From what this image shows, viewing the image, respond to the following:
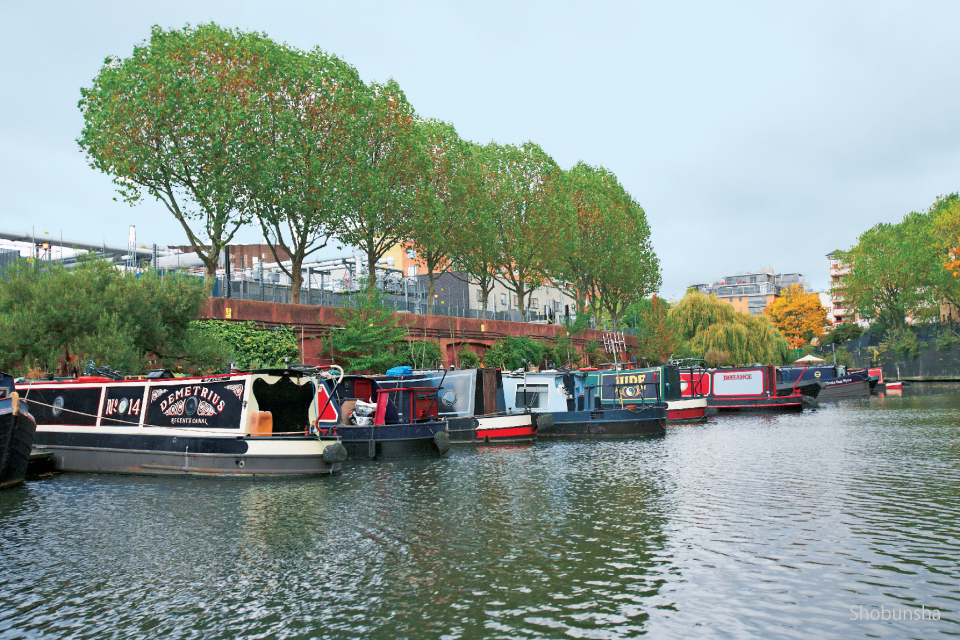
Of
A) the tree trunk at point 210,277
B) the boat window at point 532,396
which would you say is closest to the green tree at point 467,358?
the boat window at point 532,396

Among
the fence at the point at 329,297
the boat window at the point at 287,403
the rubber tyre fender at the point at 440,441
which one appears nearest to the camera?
the boat window at the point at 287,403

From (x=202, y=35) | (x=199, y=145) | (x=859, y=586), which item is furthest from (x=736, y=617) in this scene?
(x=202, y=35)

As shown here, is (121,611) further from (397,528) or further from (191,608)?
(397,528)

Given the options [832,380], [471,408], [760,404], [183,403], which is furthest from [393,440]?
[832,380]

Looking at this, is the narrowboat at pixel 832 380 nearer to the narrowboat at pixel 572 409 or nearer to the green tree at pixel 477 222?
the green tree at pixel 477 222

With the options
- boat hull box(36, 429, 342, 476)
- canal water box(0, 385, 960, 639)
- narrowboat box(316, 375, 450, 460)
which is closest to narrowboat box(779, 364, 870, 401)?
narrowboat box(316, 375, 450, 460)

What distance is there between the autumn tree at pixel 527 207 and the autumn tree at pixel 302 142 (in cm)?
1599

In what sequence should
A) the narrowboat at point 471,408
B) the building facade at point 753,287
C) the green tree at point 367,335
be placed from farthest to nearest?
1. the building facade at point 753,287
2. the green tree at point 367,335
3. the narrowboat at point 471,408

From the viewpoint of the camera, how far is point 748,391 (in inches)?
1689

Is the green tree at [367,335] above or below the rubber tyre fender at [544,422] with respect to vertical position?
above

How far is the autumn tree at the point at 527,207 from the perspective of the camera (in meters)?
48.7

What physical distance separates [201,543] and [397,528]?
3049 millimetres

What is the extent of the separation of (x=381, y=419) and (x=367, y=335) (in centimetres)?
1150

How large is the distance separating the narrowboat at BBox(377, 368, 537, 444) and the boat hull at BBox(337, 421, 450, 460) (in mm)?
3934
